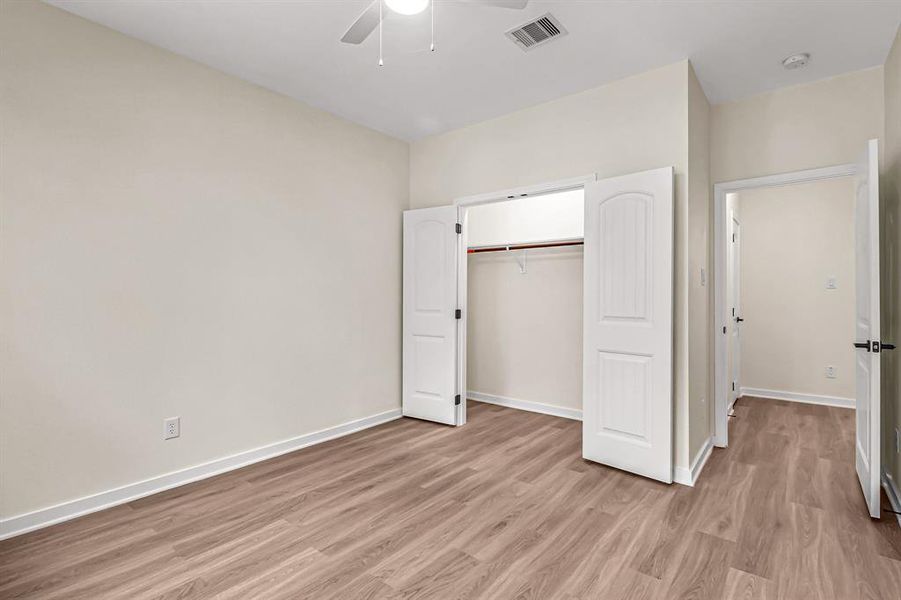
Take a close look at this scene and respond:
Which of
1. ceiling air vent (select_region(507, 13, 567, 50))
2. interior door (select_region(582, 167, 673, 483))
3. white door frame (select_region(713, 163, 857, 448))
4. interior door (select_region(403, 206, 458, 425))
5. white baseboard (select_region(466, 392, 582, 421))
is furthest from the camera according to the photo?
white baseboard (select_region(466, 392, 582, 421))

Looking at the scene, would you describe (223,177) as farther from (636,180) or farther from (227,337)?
(636,180)

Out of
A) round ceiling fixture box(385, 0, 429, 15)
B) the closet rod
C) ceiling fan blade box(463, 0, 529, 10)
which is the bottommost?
the closet rod

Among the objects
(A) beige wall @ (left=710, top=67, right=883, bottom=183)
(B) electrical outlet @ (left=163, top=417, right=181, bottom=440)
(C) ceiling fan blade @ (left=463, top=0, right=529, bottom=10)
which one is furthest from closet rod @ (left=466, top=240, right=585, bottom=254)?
(B) electrical outlet @ (left=163, top=417, right=181, bottom=440)

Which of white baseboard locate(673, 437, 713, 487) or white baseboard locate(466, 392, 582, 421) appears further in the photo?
white baseboard locate(466, 392, 582, 421)

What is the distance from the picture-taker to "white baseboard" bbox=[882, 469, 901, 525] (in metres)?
2.50

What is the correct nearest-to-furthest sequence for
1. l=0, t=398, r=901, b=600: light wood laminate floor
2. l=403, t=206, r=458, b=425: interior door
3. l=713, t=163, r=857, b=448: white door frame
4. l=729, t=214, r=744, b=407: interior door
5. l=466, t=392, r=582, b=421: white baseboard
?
1. l=0, t=398, r=901, b=600: light wood laminate floor
2. l=713, t=163, r=857, b=448: white door frame
3. l=403, t=206, r=458, b=425: interior door
4. l=466, t=392, r=582, b=421: white baseboard
5. l=729, t=214, r=744, b=407: interior door

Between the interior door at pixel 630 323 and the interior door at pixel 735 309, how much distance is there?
2.36 m

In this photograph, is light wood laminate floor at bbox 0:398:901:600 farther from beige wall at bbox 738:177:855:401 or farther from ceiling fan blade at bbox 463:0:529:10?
ceiling fan blade at bbox 463:0:529:10

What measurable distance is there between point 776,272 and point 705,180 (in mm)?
2647

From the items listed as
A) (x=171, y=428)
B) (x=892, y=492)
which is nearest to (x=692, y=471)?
(x=892, y=492)

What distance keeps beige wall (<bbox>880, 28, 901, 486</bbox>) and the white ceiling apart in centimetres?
33

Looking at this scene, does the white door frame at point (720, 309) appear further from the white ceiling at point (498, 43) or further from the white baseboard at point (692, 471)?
the white ceiling at point (498, 43)

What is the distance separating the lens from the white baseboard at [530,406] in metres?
4.46

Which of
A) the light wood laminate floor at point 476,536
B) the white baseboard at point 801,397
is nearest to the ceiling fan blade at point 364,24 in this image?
the light wood laminate floor at point 476,536
